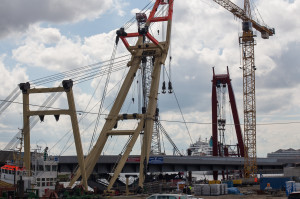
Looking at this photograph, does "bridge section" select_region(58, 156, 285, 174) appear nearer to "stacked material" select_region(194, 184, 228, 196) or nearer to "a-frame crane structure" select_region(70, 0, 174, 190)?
"a-frame crane structure" select_region(70, 0, 174, 190)

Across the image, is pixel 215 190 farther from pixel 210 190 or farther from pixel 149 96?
pixel 149 96

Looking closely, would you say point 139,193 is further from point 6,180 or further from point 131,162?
point 131,162

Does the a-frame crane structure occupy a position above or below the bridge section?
above

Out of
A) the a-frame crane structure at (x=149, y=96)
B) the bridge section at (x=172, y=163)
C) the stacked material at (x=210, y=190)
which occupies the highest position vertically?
the a-frame crane structure at (x=149, y=96)

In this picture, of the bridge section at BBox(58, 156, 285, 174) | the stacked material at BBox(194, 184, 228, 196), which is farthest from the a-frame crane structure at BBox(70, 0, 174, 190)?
the bridge section at BBox(58, 156, 285, 174)

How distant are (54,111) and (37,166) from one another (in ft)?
22.3

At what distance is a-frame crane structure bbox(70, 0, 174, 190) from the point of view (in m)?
63.3

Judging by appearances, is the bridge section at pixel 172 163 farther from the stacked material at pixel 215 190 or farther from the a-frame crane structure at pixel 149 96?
the stacked material at pixel 215 190

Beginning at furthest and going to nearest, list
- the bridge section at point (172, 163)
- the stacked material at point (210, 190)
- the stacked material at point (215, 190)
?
the bridge section at point (172, 163) < the stacked material at point (210, 190) < the stacked material at point (215, 190)

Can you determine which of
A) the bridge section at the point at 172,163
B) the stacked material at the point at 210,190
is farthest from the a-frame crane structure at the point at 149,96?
the bridge section at the point at 172,163

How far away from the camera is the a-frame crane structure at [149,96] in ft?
208

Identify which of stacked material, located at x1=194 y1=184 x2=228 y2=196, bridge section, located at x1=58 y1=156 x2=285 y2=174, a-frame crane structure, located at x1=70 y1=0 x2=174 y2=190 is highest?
a-frame crane structure, located at x1=70 y1=0 x2=174 y2=190

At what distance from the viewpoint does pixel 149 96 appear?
217 feet

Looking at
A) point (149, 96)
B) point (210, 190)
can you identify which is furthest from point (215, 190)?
point (149, 96)
